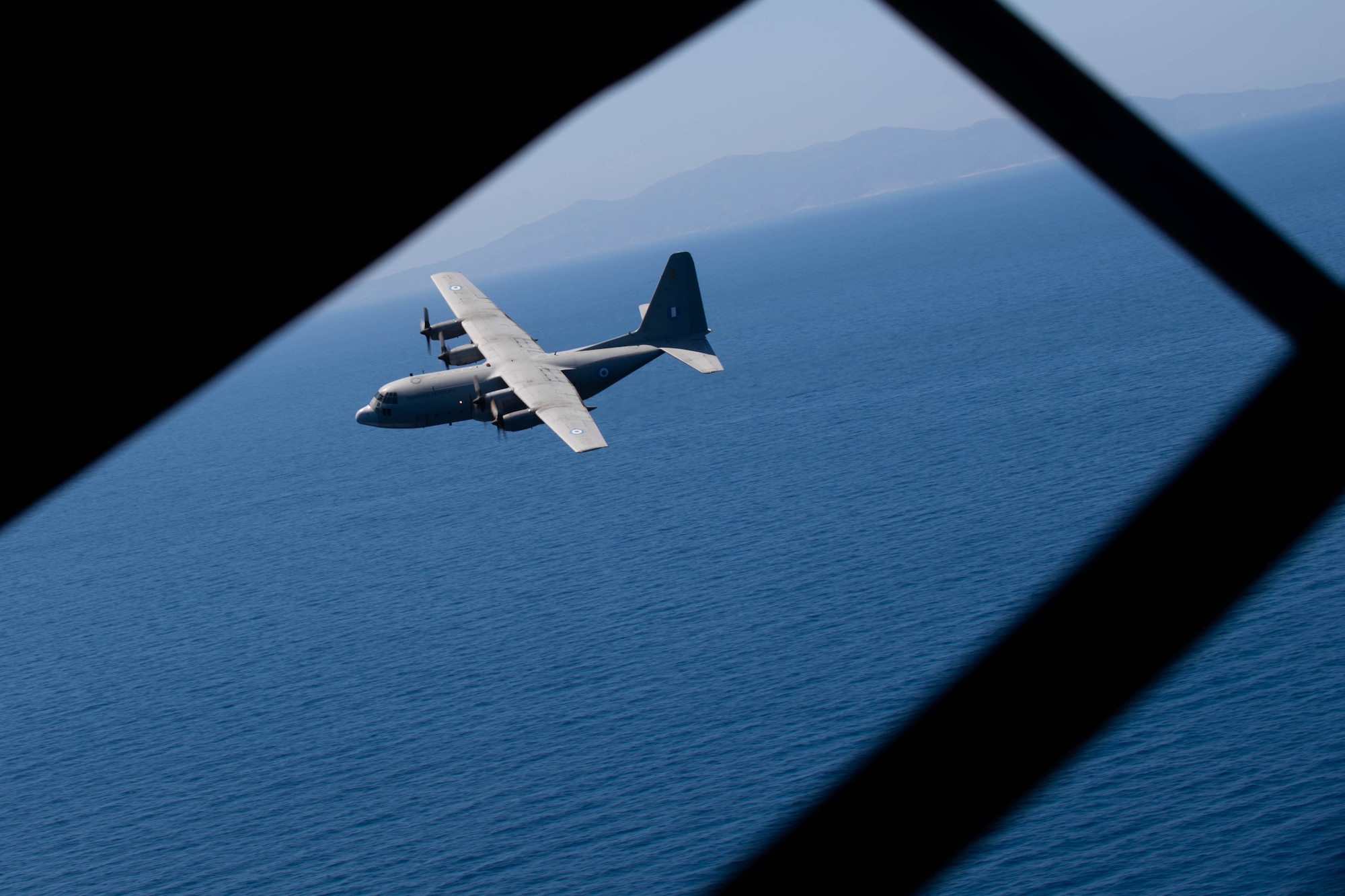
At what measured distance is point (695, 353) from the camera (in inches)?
3939

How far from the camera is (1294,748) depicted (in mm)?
83812

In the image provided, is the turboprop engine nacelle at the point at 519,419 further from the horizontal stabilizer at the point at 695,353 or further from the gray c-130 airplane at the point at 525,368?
the horizontal stabilizer at the point at 695,353

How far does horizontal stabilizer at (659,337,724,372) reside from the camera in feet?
317

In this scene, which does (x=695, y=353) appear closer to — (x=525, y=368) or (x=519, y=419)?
(x=525, y=368)

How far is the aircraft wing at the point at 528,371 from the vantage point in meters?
74.3

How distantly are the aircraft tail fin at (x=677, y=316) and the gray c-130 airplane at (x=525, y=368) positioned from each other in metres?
0.09

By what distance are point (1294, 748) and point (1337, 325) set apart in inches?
3868

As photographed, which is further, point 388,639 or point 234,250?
point 388,639

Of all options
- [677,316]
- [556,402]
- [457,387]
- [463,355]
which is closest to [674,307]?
[677,316]

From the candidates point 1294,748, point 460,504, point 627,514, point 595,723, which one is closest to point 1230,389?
point 1294,748

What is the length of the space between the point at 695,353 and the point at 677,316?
4131mm

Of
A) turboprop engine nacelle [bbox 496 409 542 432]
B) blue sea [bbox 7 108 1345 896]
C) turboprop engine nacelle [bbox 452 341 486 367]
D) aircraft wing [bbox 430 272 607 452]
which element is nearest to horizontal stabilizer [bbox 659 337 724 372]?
aircraft wing [bbox 430 272 607 452]

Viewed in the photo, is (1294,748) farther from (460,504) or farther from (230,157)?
(460,504)

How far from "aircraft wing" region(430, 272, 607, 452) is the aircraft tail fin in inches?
533
